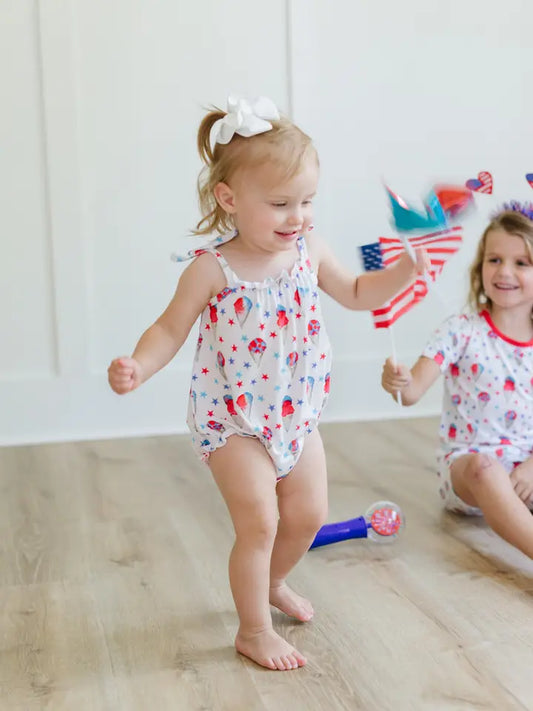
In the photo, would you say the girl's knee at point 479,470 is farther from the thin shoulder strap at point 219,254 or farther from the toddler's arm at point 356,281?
the thin shoulder strap at point 219,254

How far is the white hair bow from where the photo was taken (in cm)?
133

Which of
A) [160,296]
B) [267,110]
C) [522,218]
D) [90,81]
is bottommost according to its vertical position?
[160,296]

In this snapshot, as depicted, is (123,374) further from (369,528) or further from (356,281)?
(369,528)

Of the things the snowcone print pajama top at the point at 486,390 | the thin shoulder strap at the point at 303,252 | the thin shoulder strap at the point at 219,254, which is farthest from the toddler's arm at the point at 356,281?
the snowcone print pajama top at the point at 486,390

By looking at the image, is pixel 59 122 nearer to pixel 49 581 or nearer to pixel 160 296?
pixel 160 296

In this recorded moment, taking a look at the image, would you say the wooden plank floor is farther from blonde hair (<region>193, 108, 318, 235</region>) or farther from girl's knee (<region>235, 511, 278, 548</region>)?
blonde hair (<region>193, 108, 318, 235</region>)

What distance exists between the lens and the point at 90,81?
8.93 feet

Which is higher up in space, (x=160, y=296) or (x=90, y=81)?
(x=90, y=81)

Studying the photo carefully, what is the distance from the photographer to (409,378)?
5.73ft

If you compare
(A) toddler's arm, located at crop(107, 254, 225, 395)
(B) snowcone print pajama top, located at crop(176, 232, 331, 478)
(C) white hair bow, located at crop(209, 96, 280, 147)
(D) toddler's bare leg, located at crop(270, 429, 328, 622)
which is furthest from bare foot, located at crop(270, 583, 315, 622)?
(C) white hair bow, located at crop(209, 96, 280, 147)

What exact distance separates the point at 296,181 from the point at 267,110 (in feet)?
0.41

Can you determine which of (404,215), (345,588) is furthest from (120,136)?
Result: (345,588)

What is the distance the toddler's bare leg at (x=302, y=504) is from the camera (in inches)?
56.3

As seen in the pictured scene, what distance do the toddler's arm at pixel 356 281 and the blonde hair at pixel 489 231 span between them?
0.53 m
